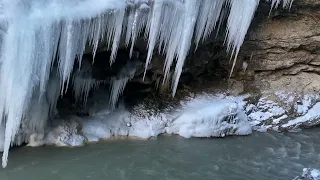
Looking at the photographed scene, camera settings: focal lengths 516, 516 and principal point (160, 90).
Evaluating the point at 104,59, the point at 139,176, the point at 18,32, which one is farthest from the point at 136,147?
the point at 18,32

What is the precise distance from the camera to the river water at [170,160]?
696 cm

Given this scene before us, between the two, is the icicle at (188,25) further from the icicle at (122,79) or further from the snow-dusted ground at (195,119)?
the snow-dusted ground at (195,119)

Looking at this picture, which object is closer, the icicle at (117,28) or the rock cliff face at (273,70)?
the icicle at (117,28)

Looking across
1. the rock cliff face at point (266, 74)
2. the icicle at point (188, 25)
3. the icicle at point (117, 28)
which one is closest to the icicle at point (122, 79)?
the rock cliff face at point (266, 74)

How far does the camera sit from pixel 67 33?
6.54m

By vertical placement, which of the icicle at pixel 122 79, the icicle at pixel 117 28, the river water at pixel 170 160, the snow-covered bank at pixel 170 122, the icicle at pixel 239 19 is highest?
the icicle at pixel 239 19

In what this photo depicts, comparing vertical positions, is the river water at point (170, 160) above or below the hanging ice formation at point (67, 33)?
below

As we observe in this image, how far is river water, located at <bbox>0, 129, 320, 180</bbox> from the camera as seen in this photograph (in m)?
6.96

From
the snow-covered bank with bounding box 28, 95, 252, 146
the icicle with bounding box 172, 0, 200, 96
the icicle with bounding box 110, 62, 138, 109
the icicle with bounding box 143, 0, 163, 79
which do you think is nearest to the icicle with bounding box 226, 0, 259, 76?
the icicle with bounding box 172, 0, 200, 96

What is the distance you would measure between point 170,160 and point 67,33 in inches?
95.6

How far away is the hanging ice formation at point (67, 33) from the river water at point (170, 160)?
47 cm

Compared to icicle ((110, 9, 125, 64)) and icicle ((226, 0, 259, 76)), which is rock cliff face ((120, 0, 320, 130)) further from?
icicle ((110, 9, 125, 64))

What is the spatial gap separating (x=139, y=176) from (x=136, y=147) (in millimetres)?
973

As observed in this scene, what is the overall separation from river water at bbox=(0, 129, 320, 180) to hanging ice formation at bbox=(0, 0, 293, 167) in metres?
0.47
